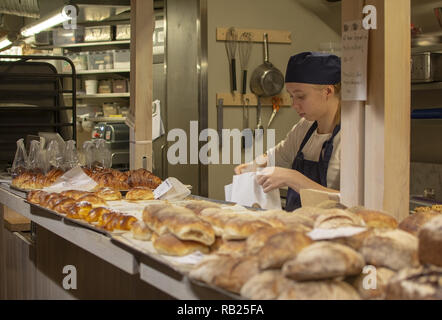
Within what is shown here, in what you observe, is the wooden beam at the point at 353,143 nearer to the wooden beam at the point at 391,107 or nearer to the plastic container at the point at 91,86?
the wooden beam at the point at 391,107

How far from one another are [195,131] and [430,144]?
1.98 m

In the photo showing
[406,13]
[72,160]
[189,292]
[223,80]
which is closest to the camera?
[189,292]

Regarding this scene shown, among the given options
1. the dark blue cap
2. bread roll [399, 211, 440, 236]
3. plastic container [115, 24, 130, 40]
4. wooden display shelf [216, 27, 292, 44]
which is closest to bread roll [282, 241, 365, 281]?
bread roll [399, 211, 440, 236]

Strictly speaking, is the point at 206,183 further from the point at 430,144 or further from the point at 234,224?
the point at 234,224

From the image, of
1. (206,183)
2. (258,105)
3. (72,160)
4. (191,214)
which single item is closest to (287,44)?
(258,105)

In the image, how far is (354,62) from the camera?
1611mm

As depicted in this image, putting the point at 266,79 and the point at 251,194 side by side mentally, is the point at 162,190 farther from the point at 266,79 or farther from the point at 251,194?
the point at 266,79

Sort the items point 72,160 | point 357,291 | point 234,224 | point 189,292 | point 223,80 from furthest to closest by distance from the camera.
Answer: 1. point 223,80
2. point 72,160
3. point 234,224
4. point 189,292
5. point 357,291

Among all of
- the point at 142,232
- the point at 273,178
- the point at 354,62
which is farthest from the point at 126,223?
the point at 273,178

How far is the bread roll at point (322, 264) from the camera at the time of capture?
3.03 ft

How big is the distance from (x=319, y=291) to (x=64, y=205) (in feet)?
4.23

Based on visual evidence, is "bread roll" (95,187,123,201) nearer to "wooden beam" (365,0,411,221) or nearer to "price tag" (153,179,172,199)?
"price tag" (153,179,172,199)

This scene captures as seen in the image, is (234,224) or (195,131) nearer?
(234,224)

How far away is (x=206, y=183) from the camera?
4.88m
